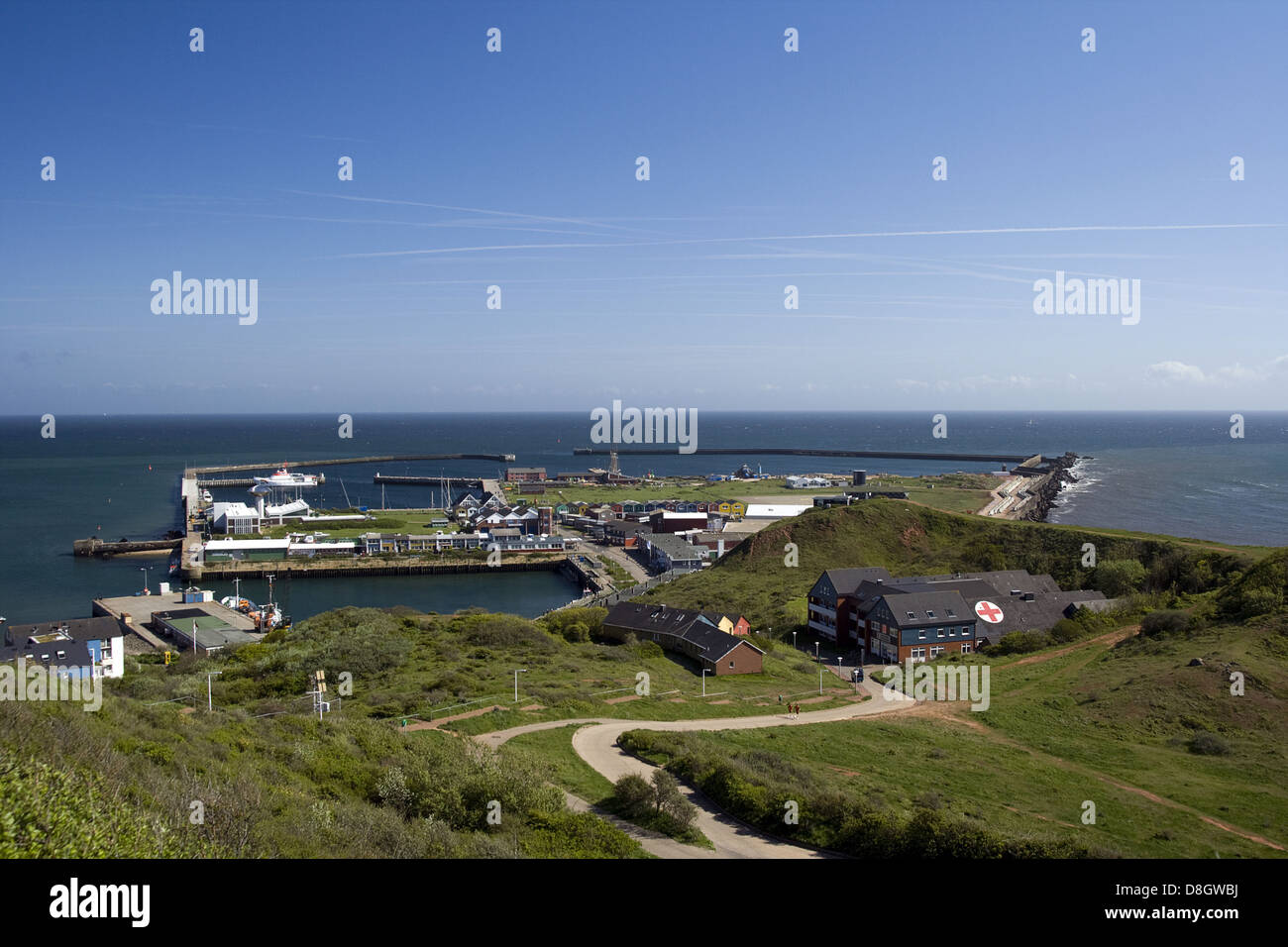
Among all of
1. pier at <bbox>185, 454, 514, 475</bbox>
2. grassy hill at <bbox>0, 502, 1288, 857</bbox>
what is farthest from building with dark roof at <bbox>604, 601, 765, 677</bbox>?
pier at <bbox>185, 454, 514, 475</bbox>

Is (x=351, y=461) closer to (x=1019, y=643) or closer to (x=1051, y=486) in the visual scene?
(x=1051, y=486)

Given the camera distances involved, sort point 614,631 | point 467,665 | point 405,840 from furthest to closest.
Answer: point 614,631 → point 467,665 → point 405,840

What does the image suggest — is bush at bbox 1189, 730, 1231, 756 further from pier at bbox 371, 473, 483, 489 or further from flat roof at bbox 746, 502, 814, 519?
pier at bbox 371, 473, 483, 489

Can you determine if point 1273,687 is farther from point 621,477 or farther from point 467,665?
point 621,477

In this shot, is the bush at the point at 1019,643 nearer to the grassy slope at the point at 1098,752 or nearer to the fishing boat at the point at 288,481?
the grassy slope at the point at 1098,752

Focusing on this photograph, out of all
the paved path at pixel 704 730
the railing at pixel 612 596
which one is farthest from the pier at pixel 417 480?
the paved path at pixel 704 730

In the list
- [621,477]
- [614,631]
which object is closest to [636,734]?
[614,631]

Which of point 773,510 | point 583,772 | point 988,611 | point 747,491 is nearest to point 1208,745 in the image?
point 988,611
